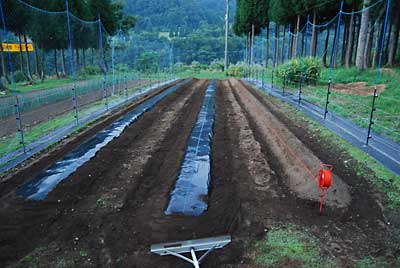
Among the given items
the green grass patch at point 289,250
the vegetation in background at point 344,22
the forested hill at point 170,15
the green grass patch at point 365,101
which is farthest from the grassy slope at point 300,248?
the forested hill at point 170,15

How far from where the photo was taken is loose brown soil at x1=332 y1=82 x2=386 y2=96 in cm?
1171

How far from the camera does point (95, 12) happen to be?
2395cm

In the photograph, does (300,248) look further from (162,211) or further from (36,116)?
(36,116)

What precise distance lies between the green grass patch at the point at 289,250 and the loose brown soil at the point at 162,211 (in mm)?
111

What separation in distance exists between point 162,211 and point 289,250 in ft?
5.06

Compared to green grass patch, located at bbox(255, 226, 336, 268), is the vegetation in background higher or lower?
higher

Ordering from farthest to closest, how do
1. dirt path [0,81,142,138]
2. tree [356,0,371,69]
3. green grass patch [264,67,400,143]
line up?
tree [356,0,371,69]
dirt path [0,81,142,138]
green grass patch [264,67,400,143]

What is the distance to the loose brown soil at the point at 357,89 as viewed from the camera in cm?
1171

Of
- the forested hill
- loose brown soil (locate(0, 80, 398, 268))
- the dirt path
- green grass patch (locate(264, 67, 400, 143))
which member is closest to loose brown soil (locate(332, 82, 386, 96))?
green grass patch (locate(264, 67, 400, 143))

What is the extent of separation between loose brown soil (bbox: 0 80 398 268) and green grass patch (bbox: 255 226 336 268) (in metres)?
0.11

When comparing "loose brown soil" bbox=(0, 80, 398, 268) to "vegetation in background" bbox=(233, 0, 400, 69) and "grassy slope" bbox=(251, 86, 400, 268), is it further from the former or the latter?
"vegetation in background" bbox=(233, 0, 400, 69)

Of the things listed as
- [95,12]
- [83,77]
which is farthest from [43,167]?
[95,12]

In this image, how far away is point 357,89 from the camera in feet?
41.0

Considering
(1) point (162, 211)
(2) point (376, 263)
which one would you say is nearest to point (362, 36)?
(2) point (376, 263)
